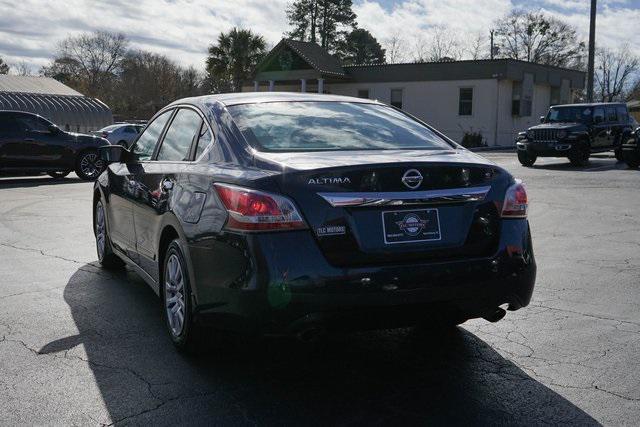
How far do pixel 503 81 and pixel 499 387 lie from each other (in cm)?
3435

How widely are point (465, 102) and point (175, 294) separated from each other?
112 ft

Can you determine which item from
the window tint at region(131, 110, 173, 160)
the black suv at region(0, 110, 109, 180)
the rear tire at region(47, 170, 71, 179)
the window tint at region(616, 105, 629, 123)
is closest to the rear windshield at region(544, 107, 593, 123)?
the window tint at region(616, 105, 629, 123)

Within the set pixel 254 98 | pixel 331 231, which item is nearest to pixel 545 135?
pixel 254 98

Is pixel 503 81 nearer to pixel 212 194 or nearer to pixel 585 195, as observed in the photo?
pixel 585 195

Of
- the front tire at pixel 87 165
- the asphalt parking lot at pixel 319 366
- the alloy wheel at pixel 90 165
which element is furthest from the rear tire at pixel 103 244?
the alloy wheel at pixel 90 165

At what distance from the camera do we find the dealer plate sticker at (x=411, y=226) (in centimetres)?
330

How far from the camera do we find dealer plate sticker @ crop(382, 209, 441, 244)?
330cm

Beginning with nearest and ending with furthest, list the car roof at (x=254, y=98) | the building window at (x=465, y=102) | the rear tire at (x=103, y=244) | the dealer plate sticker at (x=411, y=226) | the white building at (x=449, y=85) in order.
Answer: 1. the dealer plate sticker at (x=411, y=226)
2. the car roof at (x=254, y=98)
3. the rear tire at (x=103, y=244)
4. the white building at (x=449, y=85)
5. the building window at (x=465, y=102)

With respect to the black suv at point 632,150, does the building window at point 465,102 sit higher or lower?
higher

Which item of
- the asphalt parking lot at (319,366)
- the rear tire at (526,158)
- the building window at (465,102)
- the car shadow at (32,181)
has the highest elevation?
the building window at (465,102)

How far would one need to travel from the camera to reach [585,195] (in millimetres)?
12961

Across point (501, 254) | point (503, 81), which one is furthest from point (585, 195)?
point (503, 81)

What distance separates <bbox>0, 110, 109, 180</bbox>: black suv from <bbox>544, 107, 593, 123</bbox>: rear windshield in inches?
554

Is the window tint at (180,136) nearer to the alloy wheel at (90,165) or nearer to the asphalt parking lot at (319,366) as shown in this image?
the asphalt parking lot at (319,366)
